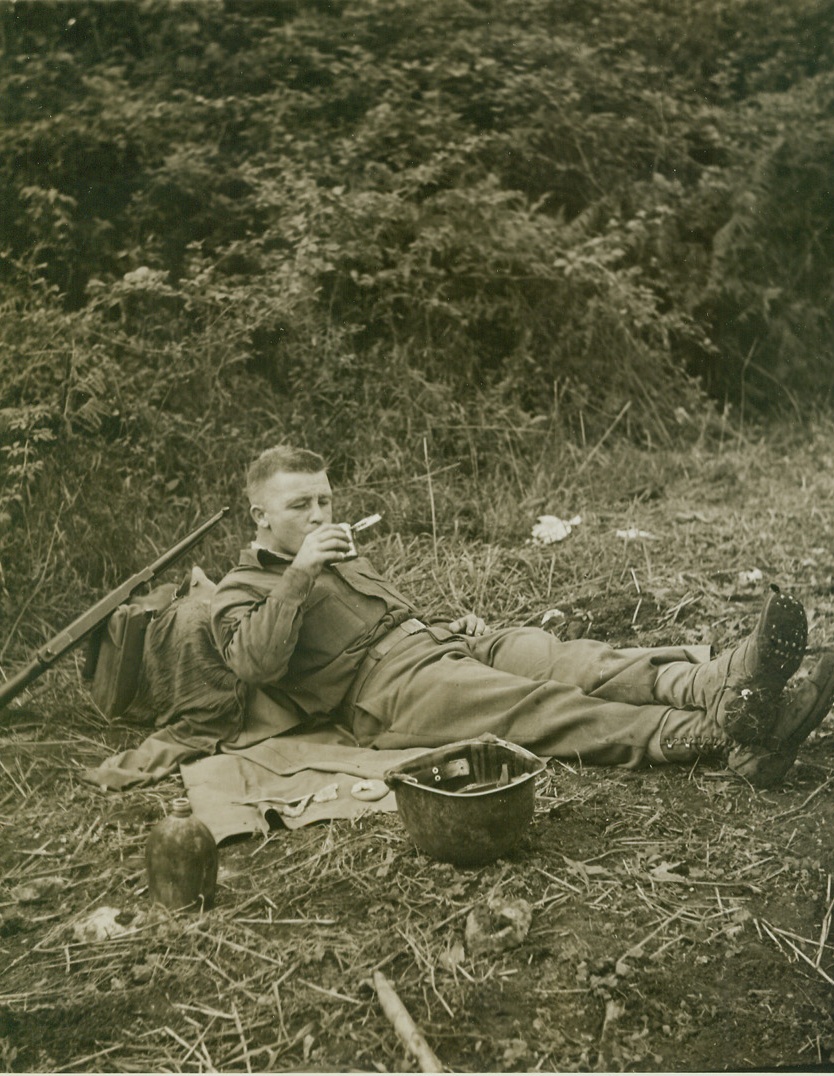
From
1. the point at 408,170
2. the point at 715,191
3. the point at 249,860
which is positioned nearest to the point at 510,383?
the point at 408,170

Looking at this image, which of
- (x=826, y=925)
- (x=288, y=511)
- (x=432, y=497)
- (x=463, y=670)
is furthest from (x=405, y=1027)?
(x=432, y=497)

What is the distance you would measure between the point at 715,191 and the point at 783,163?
386 millimetres

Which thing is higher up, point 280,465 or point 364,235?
point 364,235

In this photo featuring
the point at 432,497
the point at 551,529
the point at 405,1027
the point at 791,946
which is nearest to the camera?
the point at 405,1027

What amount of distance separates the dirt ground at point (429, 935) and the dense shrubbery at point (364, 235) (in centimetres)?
100

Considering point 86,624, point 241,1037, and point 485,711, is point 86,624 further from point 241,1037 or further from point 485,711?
point 241,1037

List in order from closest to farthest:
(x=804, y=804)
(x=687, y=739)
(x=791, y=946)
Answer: (x=791, y=946), (x=804, y=804), (x=687, y=739)

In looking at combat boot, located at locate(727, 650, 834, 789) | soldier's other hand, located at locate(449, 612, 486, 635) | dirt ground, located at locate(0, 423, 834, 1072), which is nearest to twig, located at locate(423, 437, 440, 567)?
soldier's other hand, located at locate(449, 612, 486, 635)

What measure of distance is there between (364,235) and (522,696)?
2185 millimetres

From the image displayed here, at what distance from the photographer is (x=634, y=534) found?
4305 mm

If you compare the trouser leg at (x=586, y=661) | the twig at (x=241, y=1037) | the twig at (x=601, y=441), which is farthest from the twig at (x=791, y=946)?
the twig at (x=601, y=441)

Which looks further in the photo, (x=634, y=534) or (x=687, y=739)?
(x=634, y=534)

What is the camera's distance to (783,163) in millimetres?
5465

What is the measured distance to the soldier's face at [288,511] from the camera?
3.44m
